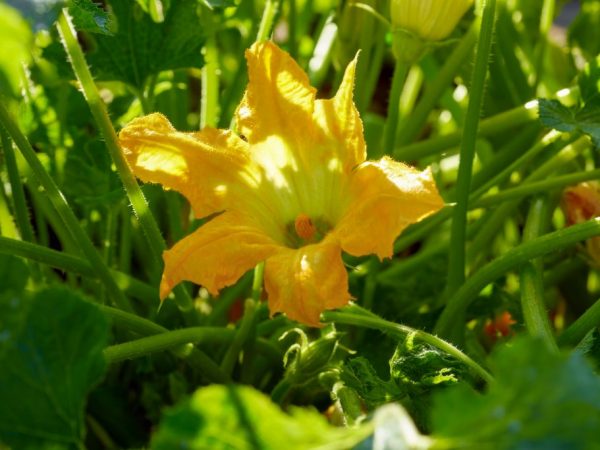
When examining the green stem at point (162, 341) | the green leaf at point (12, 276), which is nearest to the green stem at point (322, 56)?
the green stem at point (162, 341)

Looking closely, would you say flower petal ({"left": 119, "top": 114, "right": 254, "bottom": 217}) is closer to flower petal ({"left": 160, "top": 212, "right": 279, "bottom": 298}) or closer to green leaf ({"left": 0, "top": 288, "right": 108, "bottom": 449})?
flower petal ({"left": 160, "top": 212, "right": 279, "bottom": 298})

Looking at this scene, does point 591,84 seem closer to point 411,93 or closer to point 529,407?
point 411,93

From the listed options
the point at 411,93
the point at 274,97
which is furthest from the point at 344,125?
the point at 411,93

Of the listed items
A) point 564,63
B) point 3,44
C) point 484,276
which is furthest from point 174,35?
point 564,63

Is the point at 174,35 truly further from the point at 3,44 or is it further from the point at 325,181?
the point at 3,44

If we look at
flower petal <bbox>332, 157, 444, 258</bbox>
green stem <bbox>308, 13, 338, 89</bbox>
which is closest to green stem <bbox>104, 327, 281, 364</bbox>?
flower petal <bbox>332, 157, 444, 258</bbox>

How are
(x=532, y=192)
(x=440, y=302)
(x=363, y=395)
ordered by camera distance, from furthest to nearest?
1. (x=440, y=302)
2. (x=532, y=192)
3. (x=363, y=395)
